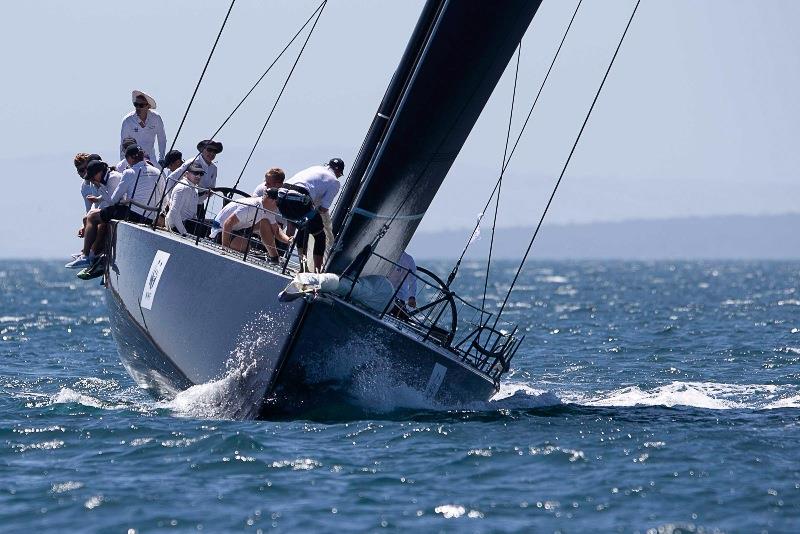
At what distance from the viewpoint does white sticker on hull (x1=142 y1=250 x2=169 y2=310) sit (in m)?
12.1

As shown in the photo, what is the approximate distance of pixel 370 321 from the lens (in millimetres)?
10648

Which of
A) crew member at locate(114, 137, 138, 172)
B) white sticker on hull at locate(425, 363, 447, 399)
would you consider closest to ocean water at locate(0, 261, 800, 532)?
white sticker on hull at locate(425, 363, 447, 399)

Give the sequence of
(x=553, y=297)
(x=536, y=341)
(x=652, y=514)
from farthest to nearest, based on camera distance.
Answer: (x=553, y=297) < (x=536, y=341) < (x=652, y=514)

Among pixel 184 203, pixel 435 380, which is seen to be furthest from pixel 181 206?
pixel 435 380

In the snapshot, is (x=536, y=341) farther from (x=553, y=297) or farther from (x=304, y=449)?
(x=553, y=297)

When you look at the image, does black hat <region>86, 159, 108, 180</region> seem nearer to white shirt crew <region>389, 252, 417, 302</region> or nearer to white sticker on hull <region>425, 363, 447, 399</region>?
white shirt crew <region>389, 252, 417, 302</region>

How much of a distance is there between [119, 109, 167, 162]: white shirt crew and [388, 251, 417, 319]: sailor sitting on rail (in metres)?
2.91

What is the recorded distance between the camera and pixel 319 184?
10.9 meters

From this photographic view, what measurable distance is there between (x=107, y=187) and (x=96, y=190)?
0.56ft

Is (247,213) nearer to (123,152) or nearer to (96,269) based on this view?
(123,152)

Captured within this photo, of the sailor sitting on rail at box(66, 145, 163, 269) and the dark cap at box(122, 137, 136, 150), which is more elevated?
the dark cap at box(122, 137, 136, 150)

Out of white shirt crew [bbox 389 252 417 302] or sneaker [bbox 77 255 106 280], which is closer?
white shirt crew [bbox 389 252 417 302]

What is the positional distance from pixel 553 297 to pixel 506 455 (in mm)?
34778

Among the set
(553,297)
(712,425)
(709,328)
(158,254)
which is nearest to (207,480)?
(158,254)
